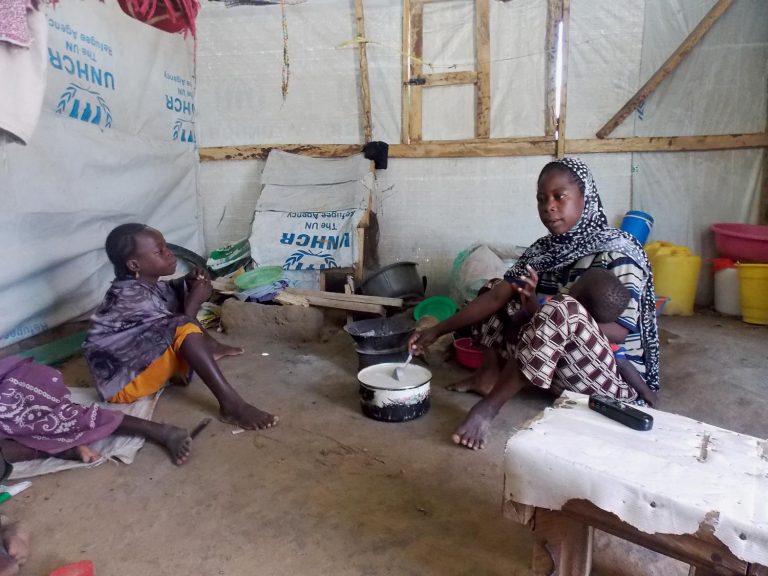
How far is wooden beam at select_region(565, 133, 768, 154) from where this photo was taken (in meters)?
4.05

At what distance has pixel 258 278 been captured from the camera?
4070 mm

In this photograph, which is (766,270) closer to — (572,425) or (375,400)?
(375,400)

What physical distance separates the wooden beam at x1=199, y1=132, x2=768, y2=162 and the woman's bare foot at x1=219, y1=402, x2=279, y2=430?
2964mm

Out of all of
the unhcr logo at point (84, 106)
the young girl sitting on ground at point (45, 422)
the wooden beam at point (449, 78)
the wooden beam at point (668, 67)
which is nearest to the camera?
the young girl sitting on ground at point (45, 422)

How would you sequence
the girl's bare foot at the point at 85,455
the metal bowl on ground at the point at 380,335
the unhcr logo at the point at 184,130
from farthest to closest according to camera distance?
the unhcr logo at the point at 184,130
the metal bowl on ground at the point at 380,335
the girl's bare foot at the point at 85,455

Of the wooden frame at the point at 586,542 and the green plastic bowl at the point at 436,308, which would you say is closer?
the wooden frame at the point at 586,542

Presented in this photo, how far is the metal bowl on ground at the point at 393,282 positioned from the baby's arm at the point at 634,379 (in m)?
2.05

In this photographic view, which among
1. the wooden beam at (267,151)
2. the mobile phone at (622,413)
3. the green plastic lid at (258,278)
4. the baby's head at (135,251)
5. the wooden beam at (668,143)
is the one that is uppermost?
the wooden beam at (267,151)

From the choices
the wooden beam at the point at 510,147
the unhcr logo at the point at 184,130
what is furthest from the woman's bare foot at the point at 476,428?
the unhcr logo at the point at 184,130

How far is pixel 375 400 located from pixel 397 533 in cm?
79

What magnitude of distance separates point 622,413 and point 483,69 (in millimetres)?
3787

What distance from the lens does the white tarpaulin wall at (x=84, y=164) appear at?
10.2 feet

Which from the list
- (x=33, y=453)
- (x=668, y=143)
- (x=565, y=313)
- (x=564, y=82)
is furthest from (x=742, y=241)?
(x=33, y=453)

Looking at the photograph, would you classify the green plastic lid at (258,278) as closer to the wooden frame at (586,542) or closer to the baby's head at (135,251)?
the baby's head at (135,251)
